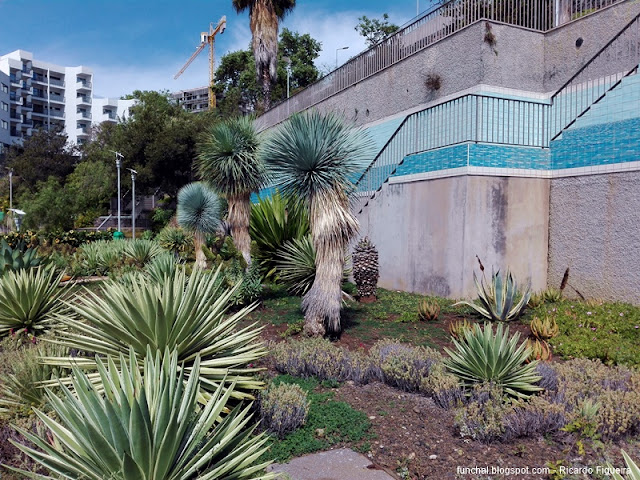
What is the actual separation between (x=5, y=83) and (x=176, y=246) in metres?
72.9

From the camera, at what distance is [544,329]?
7.40m

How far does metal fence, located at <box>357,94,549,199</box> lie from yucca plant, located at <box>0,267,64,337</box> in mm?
6142

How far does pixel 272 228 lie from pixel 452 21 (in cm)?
743

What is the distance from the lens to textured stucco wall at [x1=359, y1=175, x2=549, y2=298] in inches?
409

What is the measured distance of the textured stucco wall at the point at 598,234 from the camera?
9102mm

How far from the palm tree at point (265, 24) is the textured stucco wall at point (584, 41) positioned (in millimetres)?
13905

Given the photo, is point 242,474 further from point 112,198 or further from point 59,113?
point 59,113

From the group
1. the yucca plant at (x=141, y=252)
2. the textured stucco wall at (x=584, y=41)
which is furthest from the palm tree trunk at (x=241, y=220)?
the textured stucco wall at (x=584, y=41)

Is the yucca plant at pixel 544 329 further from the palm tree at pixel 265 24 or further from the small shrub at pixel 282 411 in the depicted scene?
the palm tree at pixel 265 24

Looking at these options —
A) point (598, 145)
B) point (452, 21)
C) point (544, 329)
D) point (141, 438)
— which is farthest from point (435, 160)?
point (141, 438)

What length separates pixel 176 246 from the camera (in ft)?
74.6

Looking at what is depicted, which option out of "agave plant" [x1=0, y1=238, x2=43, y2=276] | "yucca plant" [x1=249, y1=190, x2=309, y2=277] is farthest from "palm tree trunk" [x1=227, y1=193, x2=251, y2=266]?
"agave plant" [x1=0, y1=238, x2=43, y2=276]

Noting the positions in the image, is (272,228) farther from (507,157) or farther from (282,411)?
(282,411)

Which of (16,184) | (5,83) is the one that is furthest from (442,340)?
(5,83)
